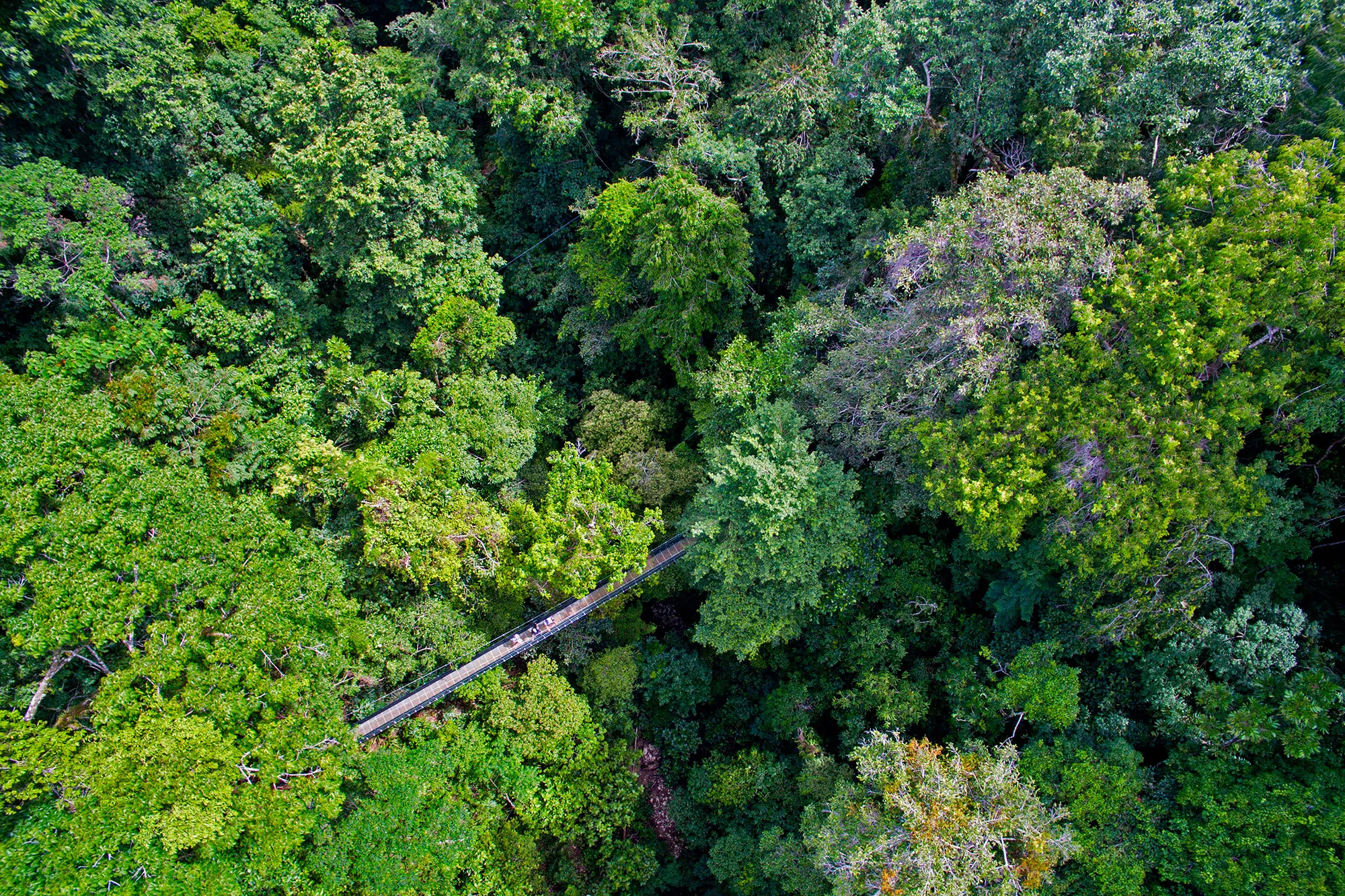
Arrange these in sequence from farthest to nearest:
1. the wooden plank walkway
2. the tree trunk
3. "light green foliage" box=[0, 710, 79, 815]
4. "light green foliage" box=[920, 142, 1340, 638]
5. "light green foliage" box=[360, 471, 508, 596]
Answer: the wooden plank walkway < "light green foliage" box=[360, 471, 508, 596] < the tree trunk < "light green foliage" box=[0, 710, 79, 815] < "light green foliage" box=[920, 142, 1340, 638]

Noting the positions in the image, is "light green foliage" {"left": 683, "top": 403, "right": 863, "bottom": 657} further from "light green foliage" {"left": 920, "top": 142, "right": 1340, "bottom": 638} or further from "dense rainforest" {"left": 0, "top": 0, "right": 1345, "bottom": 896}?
"light green foliage" {"left": 920, "top": 142, "right": 1340, "bottom": 638}

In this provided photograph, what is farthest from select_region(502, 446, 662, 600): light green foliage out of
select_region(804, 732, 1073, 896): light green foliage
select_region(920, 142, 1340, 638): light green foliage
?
select_region(920, 142, 1340, 638): light green foliage

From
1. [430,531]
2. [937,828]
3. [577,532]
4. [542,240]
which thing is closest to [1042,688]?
[937,828]

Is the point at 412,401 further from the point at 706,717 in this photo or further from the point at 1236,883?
the point at 1236,883

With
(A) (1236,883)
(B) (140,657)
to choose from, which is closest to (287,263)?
(B) (140,657)

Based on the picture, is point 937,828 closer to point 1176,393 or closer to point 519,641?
point 1176,393
